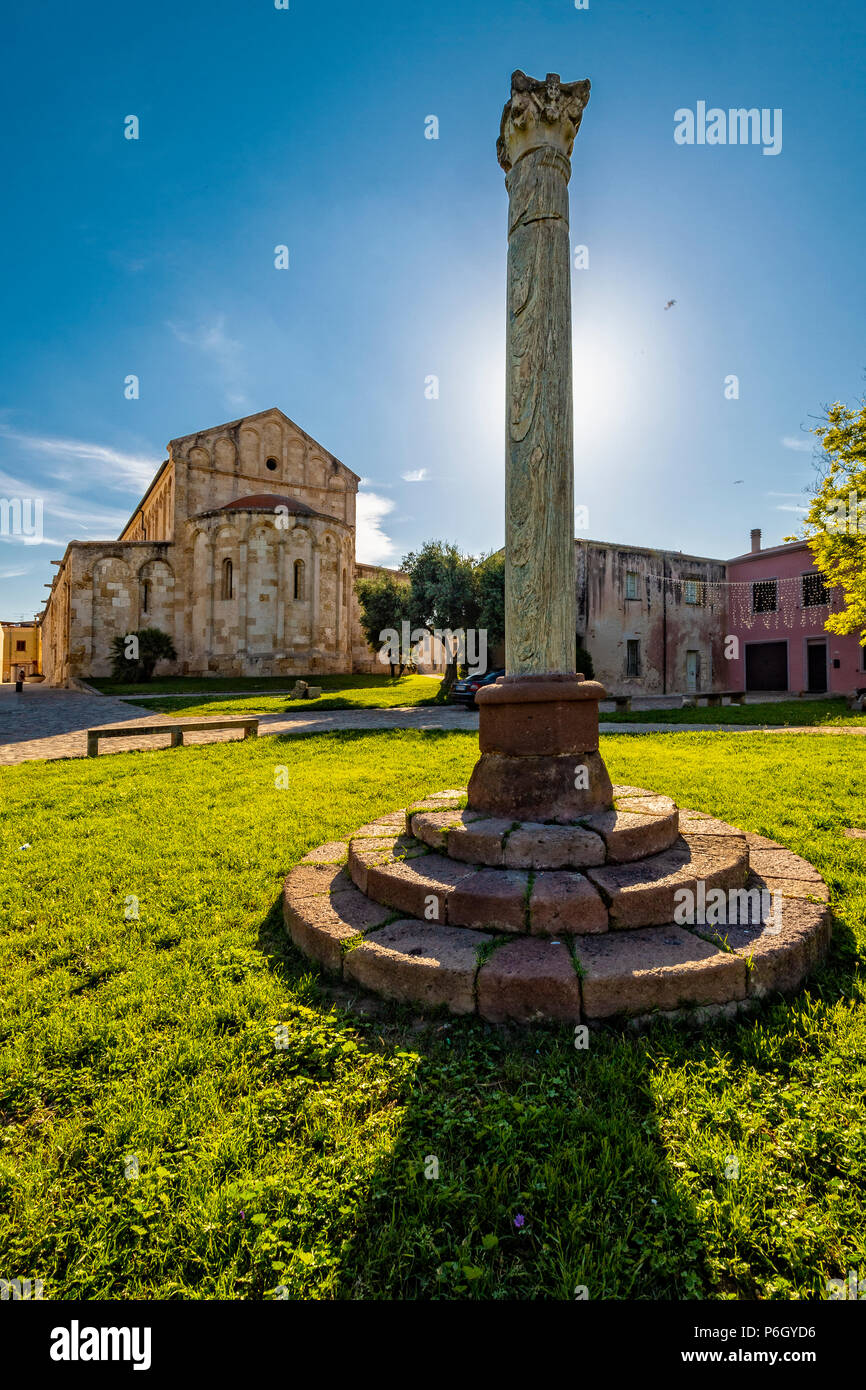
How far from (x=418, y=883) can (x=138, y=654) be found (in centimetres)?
2858

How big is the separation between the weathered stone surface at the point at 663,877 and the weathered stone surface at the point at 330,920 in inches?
46.3

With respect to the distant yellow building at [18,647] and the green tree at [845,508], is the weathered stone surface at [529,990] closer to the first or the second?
the green tree at [845,508]

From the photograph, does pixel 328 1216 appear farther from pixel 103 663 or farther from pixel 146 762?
pixel 103 663

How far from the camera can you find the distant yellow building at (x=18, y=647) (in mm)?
75375

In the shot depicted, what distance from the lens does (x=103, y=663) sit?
30.6m

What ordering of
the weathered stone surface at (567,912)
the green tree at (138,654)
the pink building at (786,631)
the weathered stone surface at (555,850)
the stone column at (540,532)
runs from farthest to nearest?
the green tree at (138,654), the pink building at (786,631), the stone column at (540,532), the weathered stone surface at (555,850), the weathered stone surface at (567,912)

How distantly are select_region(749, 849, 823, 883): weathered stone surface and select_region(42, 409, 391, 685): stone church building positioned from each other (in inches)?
1080

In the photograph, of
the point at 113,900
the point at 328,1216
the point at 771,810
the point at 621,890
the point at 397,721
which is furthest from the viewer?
the point at 397,721

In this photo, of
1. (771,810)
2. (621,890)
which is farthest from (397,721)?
(621,890)

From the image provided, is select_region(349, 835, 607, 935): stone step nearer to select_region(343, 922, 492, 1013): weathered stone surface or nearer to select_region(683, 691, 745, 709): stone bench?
select_region(343, 922, 492, 1013): weathered stone surface

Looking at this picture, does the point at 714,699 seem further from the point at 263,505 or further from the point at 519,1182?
the point at 263,505

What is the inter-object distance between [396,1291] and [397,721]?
1315 centimetres

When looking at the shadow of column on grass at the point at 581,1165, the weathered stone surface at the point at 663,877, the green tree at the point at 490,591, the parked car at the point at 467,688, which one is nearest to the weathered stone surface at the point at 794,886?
the weathered stone surface at the point at 663,877
